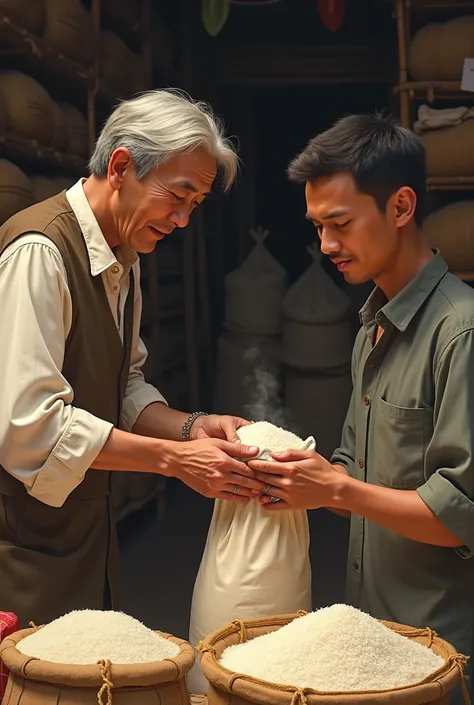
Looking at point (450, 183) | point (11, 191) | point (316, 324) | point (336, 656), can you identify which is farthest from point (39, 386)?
point (316, 324)

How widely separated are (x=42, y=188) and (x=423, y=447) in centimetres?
272

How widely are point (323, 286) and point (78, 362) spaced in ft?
12.8

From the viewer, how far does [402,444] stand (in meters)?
1.79

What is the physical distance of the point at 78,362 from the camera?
81.0 inches

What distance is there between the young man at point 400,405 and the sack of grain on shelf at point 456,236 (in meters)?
2.50

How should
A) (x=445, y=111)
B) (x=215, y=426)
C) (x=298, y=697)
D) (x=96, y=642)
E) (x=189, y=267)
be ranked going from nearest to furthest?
(x=298, y=697)
(x=96, y=642)
(x=215, y=426)
(x=445, y=111)
(x=189, y=267)

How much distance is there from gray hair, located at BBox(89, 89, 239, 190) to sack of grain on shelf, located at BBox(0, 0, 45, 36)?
1.71 meters

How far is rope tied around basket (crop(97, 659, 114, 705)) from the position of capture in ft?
3.98

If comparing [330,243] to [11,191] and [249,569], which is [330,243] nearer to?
[249,569]

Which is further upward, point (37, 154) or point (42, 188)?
point (37, 154)

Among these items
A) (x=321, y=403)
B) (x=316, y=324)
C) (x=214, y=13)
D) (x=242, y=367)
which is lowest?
(x=321, y=403)

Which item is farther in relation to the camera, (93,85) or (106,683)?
(93,85)

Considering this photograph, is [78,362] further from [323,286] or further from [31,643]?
[323,286]

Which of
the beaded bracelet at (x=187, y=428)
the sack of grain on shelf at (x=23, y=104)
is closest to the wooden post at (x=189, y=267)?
the sack of grain on shelf at (x=23, y=104)
